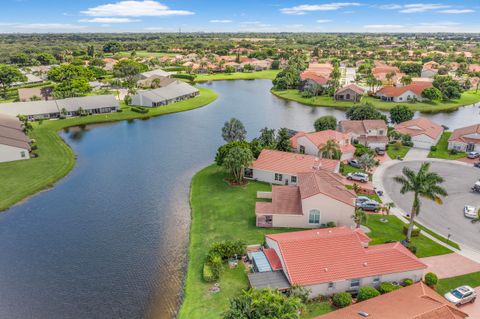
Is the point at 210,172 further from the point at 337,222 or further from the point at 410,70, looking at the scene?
the point at 410,70

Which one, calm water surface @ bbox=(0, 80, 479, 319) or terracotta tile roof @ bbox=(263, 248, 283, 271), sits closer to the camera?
calm water surface @ bbox=(0, 80, 479, 319)

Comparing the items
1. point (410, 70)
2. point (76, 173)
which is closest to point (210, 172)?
point (76, 173)

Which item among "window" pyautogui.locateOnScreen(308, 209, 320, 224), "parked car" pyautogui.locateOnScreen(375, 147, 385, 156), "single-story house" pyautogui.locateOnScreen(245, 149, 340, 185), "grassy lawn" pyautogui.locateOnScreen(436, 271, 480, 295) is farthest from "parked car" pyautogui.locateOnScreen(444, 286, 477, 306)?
"parked car" pyautogui.locateOnScreen(375, 147, 385, 156)

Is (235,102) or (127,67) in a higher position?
(127,67)

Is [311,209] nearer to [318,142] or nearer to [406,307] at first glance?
[406,307]

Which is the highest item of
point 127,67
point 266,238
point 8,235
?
point 127,67

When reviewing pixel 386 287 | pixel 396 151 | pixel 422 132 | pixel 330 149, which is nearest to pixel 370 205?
pixel 330 149

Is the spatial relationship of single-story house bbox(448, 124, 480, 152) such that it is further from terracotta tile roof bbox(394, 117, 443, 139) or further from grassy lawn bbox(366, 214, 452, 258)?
grassy lawn bbox(366, 214, 452, 258)
